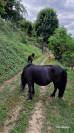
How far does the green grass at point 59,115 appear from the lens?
9625 millimetres

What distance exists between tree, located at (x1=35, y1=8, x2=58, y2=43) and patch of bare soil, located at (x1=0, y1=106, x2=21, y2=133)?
50109 mm

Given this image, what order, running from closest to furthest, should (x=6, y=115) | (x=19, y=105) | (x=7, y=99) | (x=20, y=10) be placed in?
(x=6, y=115) < (x=19, y=105) < (x=7, y=99) < (x=20, y=10)

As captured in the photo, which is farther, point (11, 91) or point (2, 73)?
point (2, 73)

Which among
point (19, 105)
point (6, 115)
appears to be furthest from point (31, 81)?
point (6, 115)

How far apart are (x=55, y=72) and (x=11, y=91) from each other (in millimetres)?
2656

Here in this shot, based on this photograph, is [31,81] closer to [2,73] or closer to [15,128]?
[15,128]

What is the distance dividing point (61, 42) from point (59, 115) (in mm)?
33483

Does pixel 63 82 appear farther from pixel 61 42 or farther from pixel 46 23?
pixel 46 23

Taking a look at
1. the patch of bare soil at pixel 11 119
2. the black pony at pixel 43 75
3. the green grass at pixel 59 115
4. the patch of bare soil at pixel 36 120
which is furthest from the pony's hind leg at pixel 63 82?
the patch of bare soil at pixel 11 119

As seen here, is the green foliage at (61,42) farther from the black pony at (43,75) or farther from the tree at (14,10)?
the black pony at (43,75)

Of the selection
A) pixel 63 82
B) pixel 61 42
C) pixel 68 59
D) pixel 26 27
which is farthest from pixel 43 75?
pixel 26 27

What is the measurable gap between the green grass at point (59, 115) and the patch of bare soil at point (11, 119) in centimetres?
99

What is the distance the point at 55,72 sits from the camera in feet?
43.6

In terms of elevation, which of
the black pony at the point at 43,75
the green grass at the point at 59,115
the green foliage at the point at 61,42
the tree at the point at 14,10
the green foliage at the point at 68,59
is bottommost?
the green foliage at the point at 68,59
